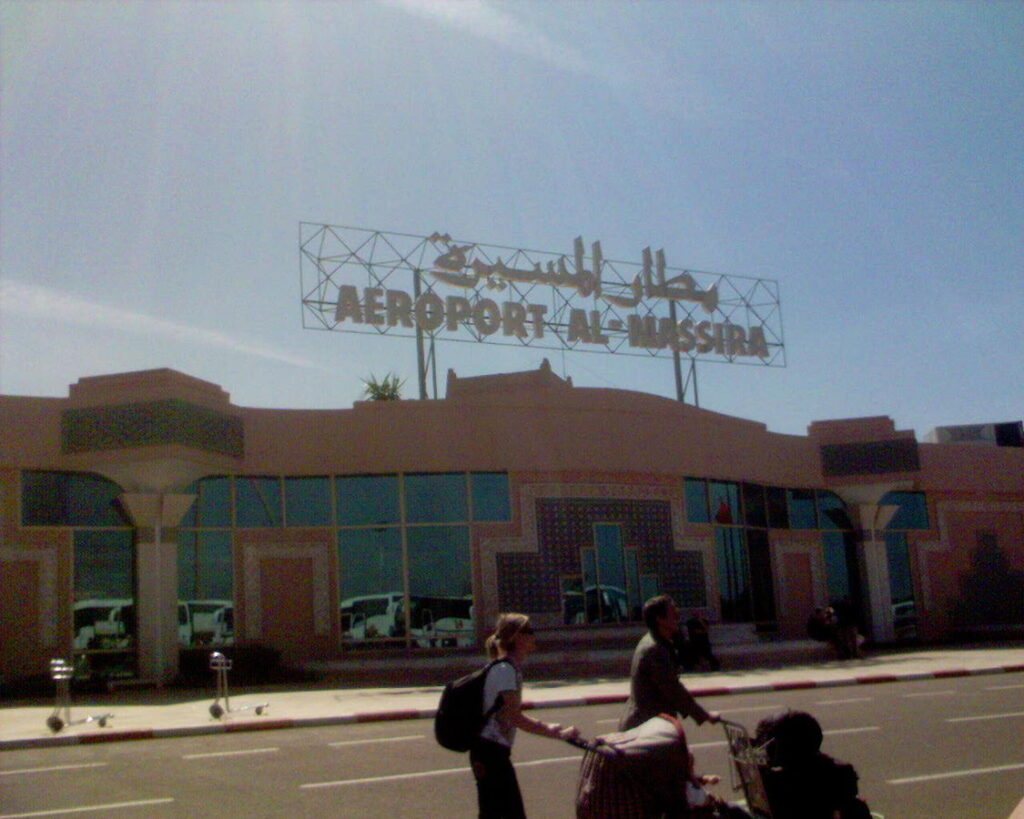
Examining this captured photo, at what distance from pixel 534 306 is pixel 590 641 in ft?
32.8

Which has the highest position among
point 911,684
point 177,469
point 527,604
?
point 177,469

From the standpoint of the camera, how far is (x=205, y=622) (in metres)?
23.9

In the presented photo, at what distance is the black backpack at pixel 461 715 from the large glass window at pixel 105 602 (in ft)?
60.2

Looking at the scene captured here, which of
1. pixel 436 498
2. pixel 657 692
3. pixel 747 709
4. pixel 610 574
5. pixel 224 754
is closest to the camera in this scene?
pixel 657 692

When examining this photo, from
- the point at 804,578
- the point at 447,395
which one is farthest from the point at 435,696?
the point at 804,578

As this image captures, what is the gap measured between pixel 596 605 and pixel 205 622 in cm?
860

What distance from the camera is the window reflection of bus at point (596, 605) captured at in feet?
85.6

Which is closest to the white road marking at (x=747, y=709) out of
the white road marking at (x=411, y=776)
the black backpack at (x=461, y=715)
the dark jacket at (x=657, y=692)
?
the white road marking at (x=411, y=776)

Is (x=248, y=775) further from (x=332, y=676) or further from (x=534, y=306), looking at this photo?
(x=534, y=306)

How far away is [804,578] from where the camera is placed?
3200 centimetres

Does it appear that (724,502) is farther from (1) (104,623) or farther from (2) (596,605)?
(1) (104,623)

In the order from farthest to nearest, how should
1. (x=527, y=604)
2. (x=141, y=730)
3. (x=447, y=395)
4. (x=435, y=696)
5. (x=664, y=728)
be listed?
(x=447, y=395), (x=527, y=604), (x=435, y=696), (x=141, y=730), (x=664, y=728)

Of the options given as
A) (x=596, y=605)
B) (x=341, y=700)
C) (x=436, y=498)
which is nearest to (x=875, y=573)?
(x=596, y=605)

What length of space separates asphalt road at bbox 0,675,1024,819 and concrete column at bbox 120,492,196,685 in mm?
8426
